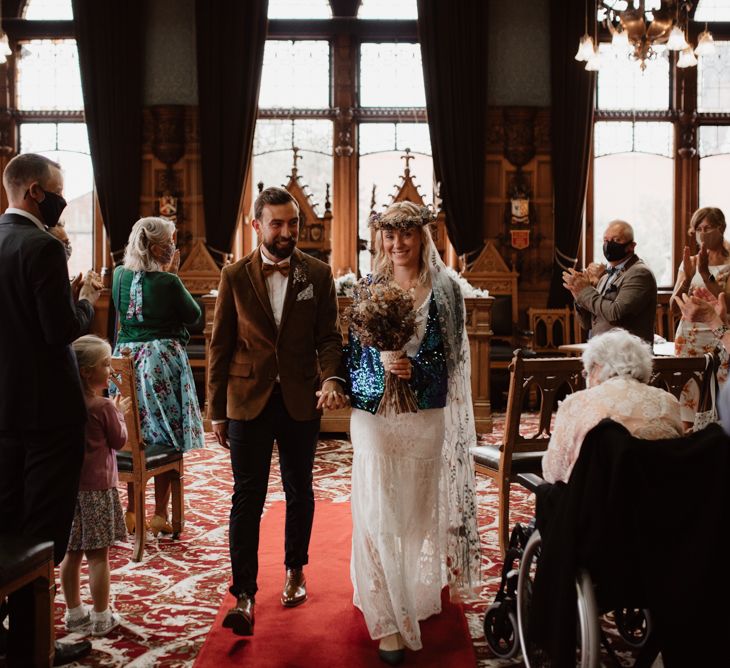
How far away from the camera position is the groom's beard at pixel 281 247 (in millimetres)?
3168

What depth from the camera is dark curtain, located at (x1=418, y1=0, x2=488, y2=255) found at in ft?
31.8

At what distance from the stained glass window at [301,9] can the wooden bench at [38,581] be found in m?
8.92

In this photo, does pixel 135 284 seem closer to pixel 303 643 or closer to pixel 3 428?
pixel 3 428

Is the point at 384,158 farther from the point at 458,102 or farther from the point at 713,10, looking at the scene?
the point at 713,10

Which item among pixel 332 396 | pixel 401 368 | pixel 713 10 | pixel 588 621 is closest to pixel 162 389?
pixel 332 396

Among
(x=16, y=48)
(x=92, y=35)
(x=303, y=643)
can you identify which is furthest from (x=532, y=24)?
(x=303, y=643)

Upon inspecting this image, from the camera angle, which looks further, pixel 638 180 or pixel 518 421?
pixel 638 180

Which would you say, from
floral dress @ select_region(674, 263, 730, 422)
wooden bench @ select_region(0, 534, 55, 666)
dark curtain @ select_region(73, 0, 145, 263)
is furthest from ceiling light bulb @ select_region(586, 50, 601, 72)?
wooden bench @ select_region(0, 534, 55, 666)

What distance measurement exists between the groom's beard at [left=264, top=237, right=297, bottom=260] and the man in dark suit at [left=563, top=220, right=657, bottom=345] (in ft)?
6.52

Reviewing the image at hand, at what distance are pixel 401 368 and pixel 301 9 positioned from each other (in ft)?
27.7

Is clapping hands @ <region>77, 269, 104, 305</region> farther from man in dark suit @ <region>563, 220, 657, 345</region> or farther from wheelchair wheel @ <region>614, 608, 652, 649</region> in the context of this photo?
man in dark suit @ <region>563, 220, 657, 345</region>

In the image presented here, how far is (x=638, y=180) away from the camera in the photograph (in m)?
10.3

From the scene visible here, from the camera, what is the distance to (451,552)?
10.7ft

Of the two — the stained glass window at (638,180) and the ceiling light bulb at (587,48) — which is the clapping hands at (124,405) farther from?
the stained glass window at (638,180)
